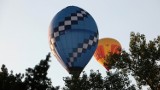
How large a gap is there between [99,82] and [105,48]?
26.2 ft

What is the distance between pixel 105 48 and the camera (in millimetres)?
46469

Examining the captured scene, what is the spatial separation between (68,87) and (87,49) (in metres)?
5.84

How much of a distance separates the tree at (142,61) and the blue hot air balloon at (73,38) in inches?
167

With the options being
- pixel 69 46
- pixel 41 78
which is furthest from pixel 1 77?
pixel 69 46

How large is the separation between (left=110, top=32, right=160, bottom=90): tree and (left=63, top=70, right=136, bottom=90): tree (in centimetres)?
102

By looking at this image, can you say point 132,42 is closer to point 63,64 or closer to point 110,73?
point 110,73

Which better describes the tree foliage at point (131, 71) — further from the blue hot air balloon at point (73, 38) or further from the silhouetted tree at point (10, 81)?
the silhouetted tree at point (10, 81)

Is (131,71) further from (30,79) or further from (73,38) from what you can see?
(30,79)

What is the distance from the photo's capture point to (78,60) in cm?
3625

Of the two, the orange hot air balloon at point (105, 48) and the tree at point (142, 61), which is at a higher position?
the orange hot air balloon at point (105, 48)

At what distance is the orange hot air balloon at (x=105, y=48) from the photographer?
45184 mm

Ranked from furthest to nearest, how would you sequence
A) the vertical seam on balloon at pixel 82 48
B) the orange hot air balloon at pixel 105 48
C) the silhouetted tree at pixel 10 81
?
the orange hot air balloon at pixel 105 48
the vertical seam on balloon at pixel 82 48
the silhouetted tree at pixel 10 81

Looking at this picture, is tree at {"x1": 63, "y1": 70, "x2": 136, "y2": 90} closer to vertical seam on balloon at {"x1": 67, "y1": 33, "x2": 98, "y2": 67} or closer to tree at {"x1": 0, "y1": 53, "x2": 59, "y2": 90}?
vertical seam on balloon at {"x1": 67, "y1": 33, "x2": 98, "y2": 67}

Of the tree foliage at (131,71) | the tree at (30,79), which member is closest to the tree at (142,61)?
the tree foliage at (131,71)
